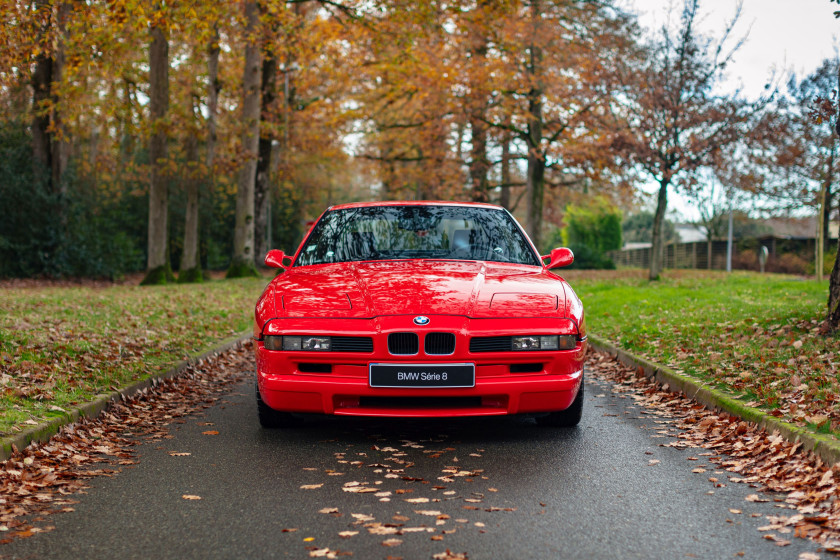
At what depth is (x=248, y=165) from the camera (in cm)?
2302

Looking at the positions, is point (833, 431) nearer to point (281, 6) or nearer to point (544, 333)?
point (544, 333)

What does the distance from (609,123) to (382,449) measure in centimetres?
1981

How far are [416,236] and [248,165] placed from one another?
57.4 feet

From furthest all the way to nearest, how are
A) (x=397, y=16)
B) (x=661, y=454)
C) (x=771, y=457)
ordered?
(x=397, y=16), (x=661, y=454), (x=771, y=457)

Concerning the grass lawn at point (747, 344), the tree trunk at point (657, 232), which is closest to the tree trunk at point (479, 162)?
the tree trunk at point (657, 232)

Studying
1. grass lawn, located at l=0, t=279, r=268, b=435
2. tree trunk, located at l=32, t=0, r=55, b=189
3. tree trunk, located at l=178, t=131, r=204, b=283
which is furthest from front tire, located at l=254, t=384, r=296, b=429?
→ tree trunk, located at l=32, t=0, r=55, b=189

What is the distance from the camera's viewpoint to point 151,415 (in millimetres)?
6328

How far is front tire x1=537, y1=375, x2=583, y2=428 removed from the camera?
18.4 ft

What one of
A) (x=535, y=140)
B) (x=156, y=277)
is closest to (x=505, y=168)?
(x=535, y=140)

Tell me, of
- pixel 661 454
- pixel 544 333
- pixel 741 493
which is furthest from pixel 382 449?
pixel 741 493

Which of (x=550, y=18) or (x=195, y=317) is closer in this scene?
(x=195, y=317)

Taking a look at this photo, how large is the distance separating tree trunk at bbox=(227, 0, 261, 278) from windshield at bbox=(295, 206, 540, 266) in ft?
53.0

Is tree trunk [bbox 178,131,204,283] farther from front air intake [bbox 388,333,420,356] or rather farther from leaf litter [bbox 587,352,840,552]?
front air intake [bbox 388,333,420,356]

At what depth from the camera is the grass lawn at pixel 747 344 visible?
585 cm
